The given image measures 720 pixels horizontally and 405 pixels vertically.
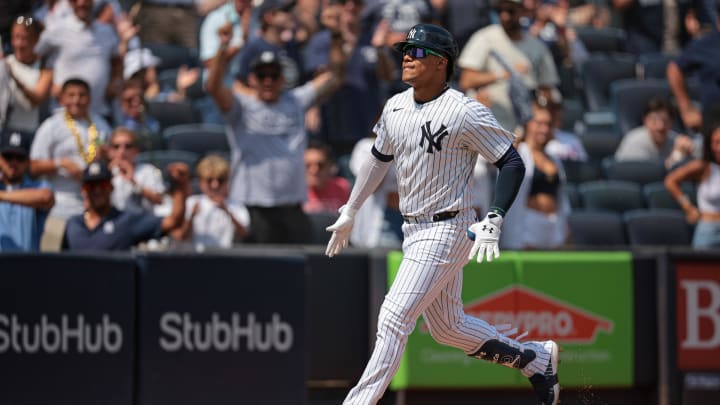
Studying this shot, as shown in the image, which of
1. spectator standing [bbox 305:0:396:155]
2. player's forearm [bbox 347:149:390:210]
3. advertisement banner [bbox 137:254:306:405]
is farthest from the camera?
spectator standing [bbox 305:0:396:155]

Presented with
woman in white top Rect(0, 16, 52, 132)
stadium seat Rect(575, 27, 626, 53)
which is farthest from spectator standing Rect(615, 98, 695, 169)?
woman in white top Rect(0, 16, 52, 132)

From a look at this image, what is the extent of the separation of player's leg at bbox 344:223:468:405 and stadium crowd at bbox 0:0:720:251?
346 cm

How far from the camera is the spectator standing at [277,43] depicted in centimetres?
1234

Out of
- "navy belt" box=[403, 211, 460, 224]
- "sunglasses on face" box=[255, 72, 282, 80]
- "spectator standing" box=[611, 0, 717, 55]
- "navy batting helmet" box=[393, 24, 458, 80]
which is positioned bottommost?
"navy belt" box=[403, 211, 460, 224]

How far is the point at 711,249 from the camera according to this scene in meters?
10.8

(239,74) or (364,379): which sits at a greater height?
(239,74)

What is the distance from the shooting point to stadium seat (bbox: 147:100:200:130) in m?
14.0

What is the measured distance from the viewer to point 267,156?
11.1 metres

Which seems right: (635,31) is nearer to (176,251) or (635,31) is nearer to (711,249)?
(711,249)

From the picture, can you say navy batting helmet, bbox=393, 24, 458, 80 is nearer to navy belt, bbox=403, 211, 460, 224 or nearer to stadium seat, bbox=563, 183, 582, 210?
navy belt, bbox=403, 211, 460, 224

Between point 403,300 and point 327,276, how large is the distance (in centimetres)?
361

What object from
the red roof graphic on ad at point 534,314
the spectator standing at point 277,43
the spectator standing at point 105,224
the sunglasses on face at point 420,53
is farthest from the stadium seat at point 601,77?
the sunglasses on face at point 420,53

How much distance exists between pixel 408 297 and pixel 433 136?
879 millimetres

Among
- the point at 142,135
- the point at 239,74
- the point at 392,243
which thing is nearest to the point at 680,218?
the point at 392,243
